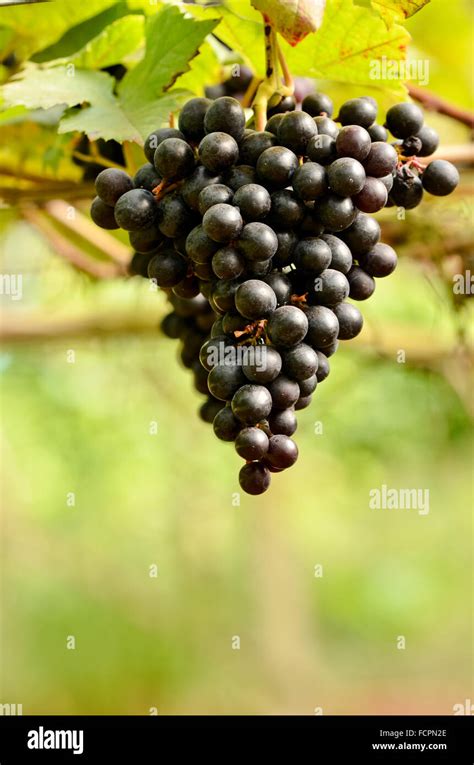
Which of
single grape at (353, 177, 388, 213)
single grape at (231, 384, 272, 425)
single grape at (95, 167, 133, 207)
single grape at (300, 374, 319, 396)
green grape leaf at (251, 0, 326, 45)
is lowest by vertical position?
single grape at (231, 384, 272, 425)

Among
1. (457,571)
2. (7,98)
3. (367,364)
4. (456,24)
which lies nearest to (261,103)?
(7,98)

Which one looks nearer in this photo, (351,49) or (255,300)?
(255,300)

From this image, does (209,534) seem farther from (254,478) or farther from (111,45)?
(254,478)

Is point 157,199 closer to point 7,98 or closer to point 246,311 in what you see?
point 246,311

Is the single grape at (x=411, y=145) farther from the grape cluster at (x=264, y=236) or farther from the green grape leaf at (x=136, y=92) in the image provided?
the green grape leaf at (x=136, y=92)

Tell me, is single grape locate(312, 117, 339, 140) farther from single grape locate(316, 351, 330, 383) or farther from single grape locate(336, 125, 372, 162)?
single grape locate(316, 351, 330, 383)
